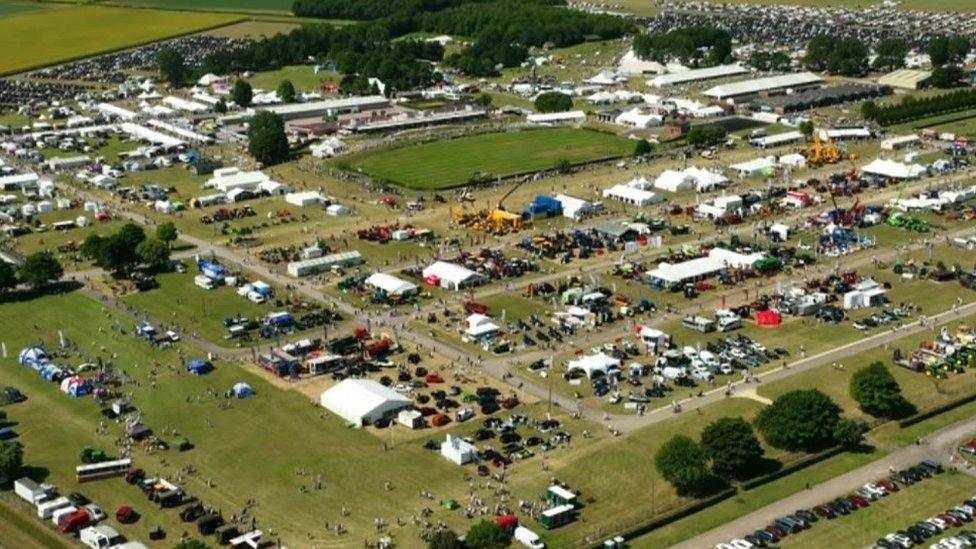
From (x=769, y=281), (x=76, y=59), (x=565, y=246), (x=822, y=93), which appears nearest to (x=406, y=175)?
(x=565, y=246)

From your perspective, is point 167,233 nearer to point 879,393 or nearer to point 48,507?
point 48,507

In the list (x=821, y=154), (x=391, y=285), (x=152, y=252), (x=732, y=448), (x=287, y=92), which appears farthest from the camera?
(x=287, y=92)

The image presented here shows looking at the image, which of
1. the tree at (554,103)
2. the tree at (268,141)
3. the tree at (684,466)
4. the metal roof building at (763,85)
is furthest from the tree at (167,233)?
the metal roof building at (763,85)

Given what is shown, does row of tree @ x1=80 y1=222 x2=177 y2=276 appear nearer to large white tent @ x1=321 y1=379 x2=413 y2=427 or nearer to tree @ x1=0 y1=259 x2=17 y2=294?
tree @ x1=0 y1=259 x2=17 y2=294

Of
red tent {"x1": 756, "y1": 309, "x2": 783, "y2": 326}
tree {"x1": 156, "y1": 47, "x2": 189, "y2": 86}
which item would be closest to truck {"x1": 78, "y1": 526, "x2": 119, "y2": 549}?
red tent {"x1": 756, "y1": 309, "x2": 783, "y2": 326}

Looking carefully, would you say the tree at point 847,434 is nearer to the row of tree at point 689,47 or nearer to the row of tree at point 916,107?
the row of tree at point 916,107

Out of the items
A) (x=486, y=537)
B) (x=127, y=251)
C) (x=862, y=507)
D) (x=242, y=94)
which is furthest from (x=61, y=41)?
(x=862, y=507)

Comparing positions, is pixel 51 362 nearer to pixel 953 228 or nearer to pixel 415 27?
pixel 953 228
